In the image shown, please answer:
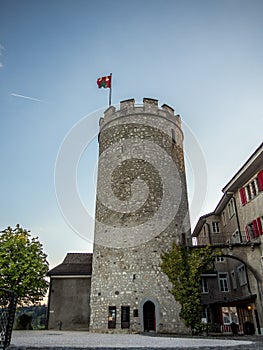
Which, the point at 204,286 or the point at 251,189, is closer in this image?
the point at 251,189

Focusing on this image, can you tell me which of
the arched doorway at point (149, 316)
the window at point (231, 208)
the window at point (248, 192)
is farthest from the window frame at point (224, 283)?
the arched doorway at point (149, 316)

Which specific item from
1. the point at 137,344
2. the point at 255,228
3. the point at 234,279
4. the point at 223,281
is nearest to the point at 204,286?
the point at 223,281

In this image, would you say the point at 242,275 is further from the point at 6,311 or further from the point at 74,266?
the point at 6,311

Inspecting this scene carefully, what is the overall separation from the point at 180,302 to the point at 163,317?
119cm

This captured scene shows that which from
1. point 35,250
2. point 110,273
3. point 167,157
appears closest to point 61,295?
point 35,250

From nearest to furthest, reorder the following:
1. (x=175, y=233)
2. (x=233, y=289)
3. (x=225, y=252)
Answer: (x=225, y=252)
(x=175, y=233)
(x=233, y=289)

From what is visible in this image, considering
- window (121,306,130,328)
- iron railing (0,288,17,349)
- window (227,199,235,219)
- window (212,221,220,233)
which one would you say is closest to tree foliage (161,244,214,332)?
window (121,306,130,328)

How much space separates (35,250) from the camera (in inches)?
816

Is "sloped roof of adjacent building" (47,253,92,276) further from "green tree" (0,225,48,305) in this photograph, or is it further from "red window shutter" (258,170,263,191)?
"red window shutter" (258,170,263,191)

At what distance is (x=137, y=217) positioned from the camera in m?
18.3

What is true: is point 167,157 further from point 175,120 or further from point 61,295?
point 61,295

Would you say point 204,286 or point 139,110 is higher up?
point 139,110

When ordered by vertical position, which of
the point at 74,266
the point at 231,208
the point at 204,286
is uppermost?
the point at 231,208

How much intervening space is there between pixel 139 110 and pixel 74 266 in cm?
1273
